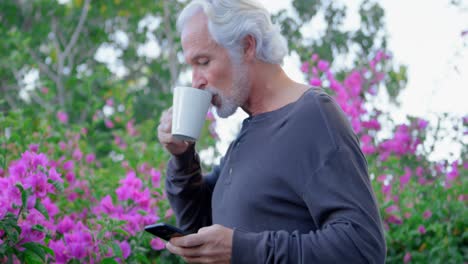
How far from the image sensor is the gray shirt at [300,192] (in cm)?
163

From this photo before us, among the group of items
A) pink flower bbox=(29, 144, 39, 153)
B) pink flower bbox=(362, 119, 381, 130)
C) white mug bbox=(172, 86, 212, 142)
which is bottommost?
pink flower bbox=(362, 119, 381, 130)

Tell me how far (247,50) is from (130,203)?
4.15ft

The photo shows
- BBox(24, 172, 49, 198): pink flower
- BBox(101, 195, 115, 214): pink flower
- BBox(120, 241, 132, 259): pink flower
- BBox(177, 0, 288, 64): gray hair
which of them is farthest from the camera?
BBox(101, 195, 115, 214): pink flower

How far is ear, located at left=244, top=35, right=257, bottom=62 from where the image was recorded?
2.01 meters

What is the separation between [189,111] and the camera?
1982 millimetres

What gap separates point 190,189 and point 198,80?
15.3 inches

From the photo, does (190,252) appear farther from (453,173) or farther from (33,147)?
(453,173)

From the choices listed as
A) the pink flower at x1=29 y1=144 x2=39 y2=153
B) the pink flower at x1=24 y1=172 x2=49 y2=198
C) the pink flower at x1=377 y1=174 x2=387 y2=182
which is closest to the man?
the pink flower at x1=24 y1=172 x2=49 y2=198

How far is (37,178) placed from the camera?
235cm

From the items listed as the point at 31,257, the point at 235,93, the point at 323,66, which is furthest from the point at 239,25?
the point at 323,66

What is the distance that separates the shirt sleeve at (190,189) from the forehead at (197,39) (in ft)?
1.08

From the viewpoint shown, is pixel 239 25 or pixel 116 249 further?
pixel 116 249

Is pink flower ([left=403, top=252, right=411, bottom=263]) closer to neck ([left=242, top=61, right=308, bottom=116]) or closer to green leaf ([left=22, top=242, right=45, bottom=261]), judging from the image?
neck ([left=242, top=61, right=308, bottom=116])

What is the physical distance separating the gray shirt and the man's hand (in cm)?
2
